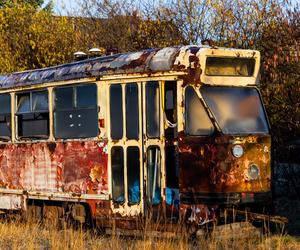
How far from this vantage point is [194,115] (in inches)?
396

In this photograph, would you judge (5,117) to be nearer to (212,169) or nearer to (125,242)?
(125,242)

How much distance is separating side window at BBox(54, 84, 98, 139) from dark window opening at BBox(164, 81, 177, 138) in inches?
56.7

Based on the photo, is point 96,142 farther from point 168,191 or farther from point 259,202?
point 259,202

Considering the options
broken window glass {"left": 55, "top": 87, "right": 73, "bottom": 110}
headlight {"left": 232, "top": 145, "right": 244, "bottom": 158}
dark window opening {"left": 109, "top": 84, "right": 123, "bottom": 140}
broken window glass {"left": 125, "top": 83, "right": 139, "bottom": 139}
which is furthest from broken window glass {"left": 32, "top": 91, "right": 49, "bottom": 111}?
headlight {"left": 232, "top": 145, "right": 244, "bottom": 158}

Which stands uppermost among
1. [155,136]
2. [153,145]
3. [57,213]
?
[155,136]

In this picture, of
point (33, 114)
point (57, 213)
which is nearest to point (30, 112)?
point (33, 114)

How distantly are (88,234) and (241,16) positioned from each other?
26.7 ft

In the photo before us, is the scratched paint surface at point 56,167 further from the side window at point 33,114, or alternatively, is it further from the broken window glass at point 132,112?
the broken window glass at point 132,112

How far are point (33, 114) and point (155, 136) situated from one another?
3.20 metres

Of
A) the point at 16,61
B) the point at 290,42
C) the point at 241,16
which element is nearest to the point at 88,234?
the point at 290,42

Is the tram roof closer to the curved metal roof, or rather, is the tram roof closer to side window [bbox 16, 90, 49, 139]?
the curved metal roof

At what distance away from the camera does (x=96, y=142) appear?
36.4 feet

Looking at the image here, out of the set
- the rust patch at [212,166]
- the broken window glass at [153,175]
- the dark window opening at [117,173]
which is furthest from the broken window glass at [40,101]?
the rust patch at [212,166]

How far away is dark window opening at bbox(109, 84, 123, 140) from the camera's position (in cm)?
1073
